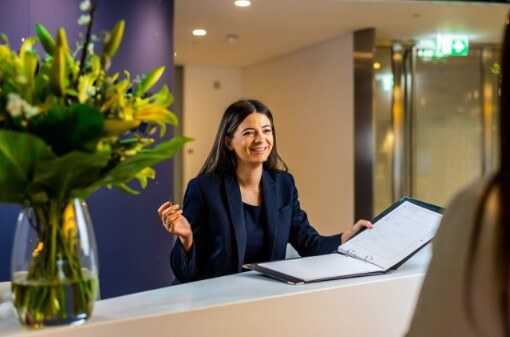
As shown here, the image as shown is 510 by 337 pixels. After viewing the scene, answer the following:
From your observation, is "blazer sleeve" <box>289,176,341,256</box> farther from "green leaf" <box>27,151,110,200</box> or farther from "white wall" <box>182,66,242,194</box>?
"white wall" <box>182,66,242,194</box>

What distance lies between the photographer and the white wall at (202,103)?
453 inches

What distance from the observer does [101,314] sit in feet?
4.83

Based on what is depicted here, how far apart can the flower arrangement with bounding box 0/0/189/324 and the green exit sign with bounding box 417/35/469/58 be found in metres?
8.05

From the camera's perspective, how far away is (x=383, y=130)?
910cm

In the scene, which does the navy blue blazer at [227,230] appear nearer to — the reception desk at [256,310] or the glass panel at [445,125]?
the reception desk at [256,310]

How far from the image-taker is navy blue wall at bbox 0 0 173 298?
5.05 m

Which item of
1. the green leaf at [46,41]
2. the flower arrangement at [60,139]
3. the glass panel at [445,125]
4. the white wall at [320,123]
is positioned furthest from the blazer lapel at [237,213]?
the glass panel at [445,125]

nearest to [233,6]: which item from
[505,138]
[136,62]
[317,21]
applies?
[317,21]

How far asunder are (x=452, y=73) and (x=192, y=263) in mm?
7761

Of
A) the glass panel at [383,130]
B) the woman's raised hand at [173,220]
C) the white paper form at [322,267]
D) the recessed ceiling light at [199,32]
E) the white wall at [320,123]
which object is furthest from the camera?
the glass panel at [383,130]

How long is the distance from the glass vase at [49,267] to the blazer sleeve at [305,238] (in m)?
1.55

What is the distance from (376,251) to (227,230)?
2.74ft

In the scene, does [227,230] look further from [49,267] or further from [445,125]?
[445,125]

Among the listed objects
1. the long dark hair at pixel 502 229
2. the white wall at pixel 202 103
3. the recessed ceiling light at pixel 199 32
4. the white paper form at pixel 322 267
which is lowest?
the white paper form at pixel 322 267
